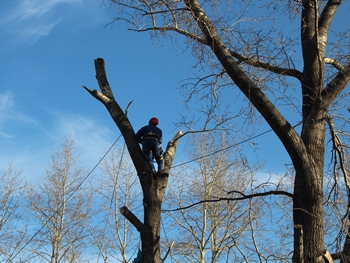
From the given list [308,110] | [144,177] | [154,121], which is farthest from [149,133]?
[308,110]

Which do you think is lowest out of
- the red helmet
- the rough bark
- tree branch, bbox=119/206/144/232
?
tree branch, bbox=119/206/144/232

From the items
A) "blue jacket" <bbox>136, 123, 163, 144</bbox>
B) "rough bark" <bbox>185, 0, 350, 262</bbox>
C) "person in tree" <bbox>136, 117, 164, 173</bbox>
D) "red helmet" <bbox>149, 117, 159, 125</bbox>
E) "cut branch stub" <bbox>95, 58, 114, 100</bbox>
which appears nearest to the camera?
"rough bark" <bbox>185, 0, 350, 262</bbox>

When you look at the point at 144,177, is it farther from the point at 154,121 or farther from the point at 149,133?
the point at 154,121

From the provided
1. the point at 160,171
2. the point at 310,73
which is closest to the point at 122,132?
the point at 160,171

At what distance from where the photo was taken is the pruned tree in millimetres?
4414

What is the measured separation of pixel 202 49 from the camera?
502 centimetres

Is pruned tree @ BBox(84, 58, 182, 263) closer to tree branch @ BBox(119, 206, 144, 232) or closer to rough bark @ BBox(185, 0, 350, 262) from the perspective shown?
tree branch @ BBox(119, 206, 144, 232)

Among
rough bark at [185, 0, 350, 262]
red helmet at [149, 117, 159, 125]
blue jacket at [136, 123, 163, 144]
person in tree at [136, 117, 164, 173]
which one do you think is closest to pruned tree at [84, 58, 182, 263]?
person in tree at [136, 117, 164, 173]

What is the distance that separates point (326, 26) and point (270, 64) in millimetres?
737

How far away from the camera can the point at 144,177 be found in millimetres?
4723

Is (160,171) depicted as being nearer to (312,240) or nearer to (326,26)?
(312,240)

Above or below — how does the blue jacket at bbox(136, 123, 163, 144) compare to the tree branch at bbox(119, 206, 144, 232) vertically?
above

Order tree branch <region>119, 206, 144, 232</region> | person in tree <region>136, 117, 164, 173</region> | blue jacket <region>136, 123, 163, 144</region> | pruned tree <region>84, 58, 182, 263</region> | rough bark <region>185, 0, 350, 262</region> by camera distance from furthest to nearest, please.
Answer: blue jacket <region>136, 123, 163, 144</region> → person in tree <region>136, 117, 164, 173</region> → tree branch <region>119, 206, 144, 232</region> → pruned tree <region>84, 58, 182, 263</region> → rough bark <region>185, 0, 350, 262</region>

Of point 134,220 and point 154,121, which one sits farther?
point 154,121
